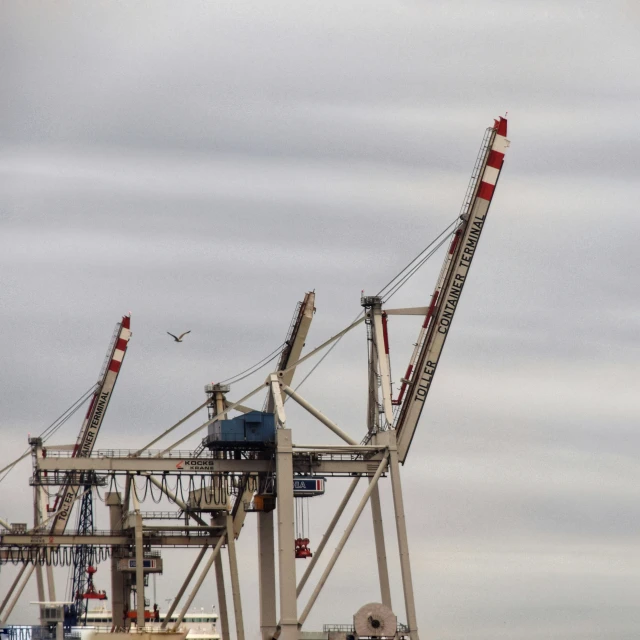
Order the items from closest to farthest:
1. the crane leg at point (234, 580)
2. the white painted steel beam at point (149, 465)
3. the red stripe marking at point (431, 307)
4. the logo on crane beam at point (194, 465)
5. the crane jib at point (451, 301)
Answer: the white painted steel beam at point (149, 465), the logo on crane beam at point (194, 465), the crane jib at point (451, 301), the red stripe marking at point (431, 307), the crane leg at point (234, 580)

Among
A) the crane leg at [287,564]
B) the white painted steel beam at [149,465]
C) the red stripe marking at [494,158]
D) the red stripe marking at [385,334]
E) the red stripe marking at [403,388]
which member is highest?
the red stripe marking at [494,158]

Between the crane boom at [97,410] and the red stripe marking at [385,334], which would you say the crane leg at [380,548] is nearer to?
the red stripe marking at [385,334]

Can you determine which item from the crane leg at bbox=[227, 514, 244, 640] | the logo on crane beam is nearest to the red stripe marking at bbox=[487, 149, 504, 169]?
the logo on crane beam

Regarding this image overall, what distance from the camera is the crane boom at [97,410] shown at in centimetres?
11181

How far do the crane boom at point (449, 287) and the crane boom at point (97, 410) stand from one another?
3593 cm

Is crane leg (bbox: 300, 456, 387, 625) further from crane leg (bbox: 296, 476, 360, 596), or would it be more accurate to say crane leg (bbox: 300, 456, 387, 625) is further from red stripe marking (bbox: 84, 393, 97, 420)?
red stripe marking (bbox: 84, 393, 97, 420)

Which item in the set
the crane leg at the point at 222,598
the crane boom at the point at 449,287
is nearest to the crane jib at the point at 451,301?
the crane boom at the point at 449,287

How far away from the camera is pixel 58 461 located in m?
79.5

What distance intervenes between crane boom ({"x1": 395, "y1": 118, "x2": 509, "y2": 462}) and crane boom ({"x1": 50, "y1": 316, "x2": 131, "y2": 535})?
35927 millimetres

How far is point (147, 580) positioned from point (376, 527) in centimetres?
3061

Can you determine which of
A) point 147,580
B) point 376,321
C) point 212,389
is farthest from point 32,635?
point 376,321

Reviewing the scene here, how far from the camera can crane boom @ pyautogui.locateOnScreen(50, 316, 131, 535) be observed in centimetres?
11181

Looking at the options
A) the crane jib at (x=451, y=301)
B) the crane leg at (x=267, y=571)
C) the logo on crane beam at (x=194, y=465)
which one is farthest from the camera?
the crane leg at (x=267, y=571)

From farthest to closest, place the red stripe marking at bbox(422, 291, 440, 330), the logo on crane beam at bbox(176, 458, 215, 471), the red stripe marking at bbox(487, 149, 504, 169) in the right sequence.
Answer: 1. the red stripe marking at bbox(487, 149, 504, 169)
2. the red stripe marking at bbox(422, 291, 440, 330)
3. the logo on crane beam at bbox(176, 458, 215, 471)
